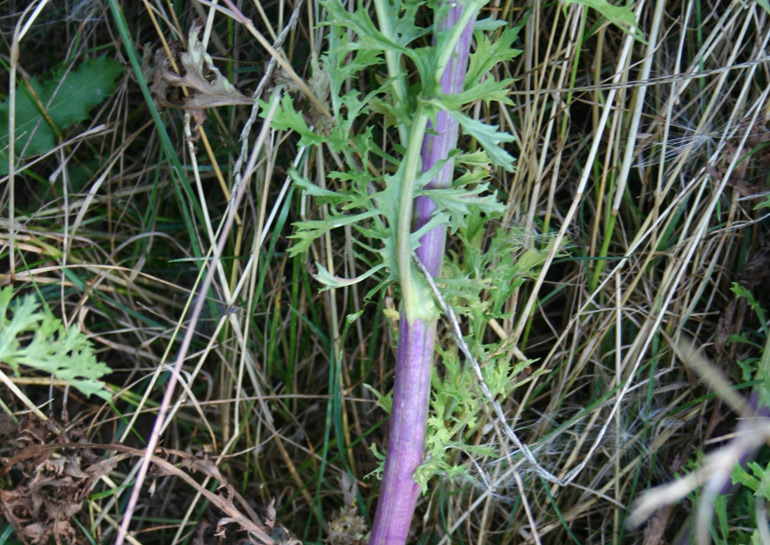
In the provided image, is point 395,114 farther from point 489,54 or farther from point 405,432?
point 405,432

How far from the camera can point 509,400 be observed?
1.54 metres

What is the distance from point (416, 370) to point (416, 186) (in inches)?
14.1

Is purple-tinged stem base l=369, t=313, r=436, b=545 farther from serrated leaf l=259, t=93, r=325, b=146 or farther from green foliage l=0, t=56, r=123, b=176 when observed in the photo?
green foliage l=0, t=56, r=123, b=176

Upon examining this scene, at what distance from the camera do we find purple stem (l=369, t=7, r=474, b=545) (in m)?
1.12

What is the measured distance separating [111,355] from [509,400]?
41.8 inches

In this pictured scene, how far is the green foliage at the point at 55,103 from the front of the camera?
1.60 metres

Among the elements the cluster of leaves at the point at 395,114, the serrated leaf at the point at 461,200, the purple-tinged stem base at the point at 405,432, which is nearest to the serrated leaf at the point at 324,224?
the cluster of leaves at the point at 395,114

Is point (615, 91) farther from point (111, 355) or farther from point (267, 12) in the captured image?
point (111, 355)

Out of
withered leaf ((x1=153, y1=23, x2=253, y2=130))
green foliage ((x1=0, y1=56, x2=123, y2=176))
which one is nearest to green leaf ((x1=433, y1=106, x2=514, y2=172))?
withered leaf ((x1=153, y1=23, x2=253, y2=130))

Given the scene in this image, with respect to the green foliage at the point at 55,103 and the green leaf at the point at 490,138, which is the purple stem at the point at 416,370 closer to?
the green leaf at the point at 490,138

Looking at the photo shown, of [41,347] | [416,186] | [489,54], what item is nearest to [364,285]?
[416,186]

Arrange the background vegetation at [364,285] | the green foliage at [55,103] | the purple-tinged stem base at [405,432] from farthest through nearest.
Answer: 1. the green foliage at [55,103]
2. the background vegetation at [364,285]
3. the purple-tinged stem base at [405,432]

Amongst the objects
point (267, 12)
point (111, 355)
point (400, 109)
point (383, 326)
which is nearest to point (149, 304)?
point (111, 355)

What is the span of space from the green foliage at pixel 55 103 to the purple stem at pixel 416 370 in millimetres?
929
